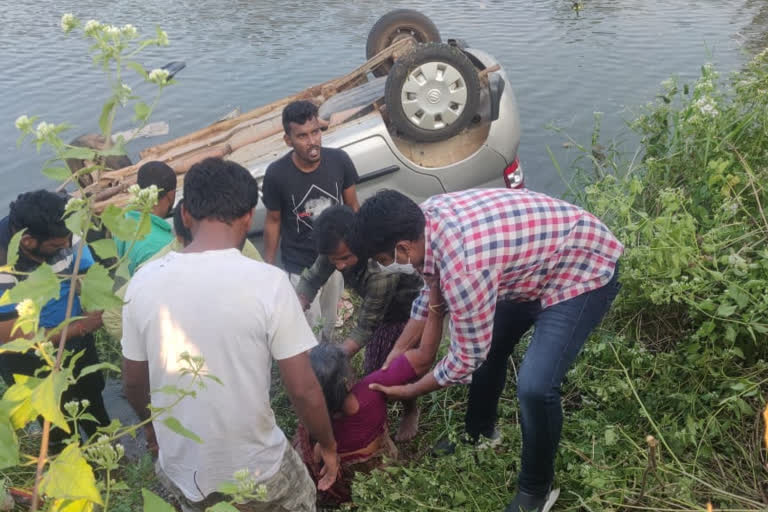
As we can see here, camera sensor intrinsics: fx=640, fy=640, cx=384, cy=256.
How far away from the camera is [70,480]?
3.47 ft

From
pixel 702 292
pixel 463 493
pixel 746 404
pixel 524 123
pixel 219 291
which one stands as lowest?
pixel 524 123

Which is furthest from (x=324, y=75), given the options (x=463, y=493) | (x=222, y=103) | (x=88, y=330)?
(x=463, y=493)

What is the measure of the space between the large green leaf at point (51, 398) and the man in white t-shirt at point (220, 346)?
717 mm

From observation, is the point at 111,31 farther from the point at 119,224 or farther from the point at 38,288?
the point at 38,288

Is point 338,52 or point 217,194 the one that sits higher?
point 217,194

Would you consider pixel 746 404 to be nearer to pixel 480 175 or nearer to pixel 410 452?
pixel 410 452

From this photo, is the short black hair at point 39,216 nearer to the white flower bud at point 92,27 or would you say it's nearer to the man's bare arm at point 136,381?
the man's bare arm at point 136,381

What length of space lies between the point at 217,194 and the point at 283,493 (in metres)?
1.09

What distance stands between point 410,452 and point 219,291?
6.16 feet

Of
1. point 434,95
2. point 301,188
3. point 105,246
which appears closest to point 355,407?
point 301,188

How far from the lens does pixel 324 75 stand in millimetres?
10992

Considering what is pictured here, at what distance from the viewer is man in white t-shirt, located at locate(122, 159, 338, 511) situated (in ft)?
6.40

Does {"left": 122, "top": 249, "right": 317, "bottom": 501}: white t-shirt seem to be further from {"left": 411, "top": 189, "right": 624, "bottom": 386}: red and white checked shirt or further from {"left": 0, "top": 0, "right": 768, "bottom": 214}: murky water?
{"left": 0, "top": 0, "right": 768, "bottom": 214}: murky water

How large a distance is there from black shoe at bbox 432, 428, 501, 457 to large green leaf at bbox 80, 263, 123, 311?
234cm
